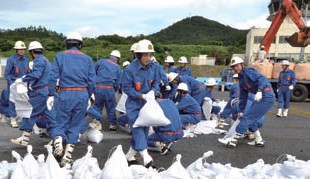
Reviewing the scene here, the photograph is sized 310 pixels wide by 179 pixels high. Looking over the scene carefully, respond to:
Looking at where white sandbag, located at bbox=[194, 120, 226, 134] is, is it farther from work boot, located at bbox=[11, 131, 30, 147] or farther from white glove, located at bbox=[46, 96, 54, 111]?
work boot, located at bbox=[11, 131, 30, 147]

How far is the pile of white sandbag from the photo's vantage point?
3297 mm

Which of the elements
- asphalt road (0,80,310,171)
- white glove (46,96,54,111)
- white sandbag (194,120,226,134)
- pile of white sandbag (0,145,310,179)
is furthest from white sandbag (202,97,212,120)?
pile of white sandbag (0,145,310,179)

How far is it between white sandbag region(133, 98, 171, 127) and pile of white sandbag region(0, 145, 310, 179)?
102 cm

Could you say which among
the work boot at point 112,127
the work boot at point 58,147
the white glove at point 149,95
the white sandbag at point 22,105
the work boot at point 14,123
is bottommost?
the work boot at point 112,127

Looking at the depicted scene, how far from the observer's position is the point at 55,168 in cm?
330

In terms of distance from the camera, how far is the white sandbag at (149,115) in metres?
4.62

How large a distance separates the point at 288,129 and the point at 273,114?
2.96 m

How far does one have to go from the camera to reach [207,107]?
831 cm

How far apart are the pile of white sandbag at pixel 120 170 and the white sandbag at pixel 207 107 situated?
4.37 meters

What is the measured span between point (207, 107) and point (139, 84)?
363cm

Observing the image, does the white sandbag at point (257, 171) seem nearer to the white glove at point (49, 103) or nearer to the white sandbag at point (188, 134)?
the white sandbag at point (188, 134)

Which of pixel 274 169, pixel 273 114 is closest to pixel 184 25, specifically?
pixel 273 114

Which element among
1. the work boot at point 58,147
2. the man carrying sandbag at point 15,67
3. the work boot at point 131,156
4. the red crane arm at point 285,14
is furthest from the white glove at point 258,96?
the red crane arm at point 285,14

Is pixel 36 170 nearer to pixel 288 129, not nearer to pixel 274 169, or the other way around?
pixel 274 169
